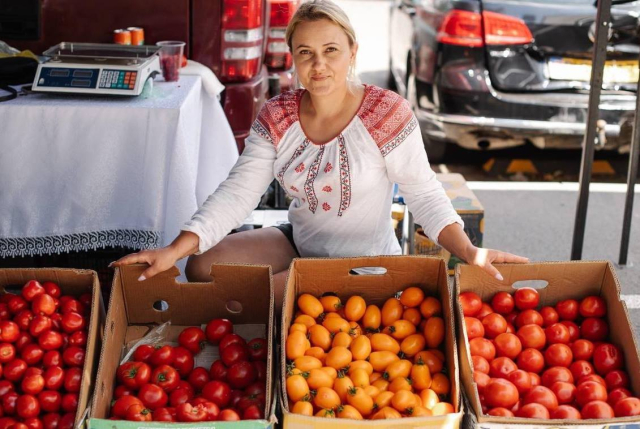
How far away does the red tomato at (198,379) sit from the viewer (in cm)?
243

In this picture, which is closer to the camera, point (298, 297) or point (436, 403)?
point (436, 403)

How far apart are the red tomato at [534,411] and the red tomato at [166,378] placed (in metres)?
0.99

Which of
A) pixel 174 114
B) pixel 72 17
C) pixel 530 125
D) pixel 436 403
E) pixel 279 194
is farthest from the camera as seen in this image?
pixel 530 125

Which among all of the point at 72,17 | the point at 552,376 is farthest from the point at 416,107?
the point at 552,376

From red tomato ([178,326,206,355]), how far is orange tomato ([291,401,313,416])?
548 mm

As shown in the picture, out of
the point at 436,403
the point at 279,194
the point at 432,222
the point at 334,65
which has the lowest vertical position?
the point at 279,194

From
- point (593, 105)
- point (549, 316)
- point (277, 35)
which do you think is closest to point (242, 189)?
point (549, 316)

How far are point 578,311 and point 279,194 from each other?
2.13 m

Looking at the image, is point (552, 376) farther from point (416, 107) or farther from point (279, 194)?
point (416, 107)

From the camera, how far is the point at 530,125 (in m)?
5.14

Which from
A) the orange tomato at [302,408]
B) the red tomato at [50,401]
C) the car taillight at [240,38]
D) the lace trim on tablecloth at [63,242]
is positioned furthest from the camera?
the car taillight at [240,38]

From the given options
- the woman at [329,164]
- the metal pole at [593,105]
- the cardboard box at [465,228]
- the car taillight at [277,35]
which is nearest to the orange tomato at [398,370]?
the woman at [329,164]

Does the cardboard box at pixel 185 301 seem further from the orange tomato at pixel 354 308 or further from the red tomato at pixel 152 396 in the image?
the orange tomato at pixel 354 308

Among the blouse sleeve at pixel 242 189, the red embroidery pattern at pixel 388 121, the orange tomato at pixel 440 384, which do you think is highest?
the red embroidery pattern at pixel 388 121
